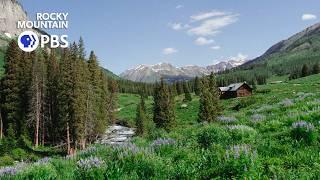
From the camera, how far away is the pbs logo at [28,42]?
277 ft

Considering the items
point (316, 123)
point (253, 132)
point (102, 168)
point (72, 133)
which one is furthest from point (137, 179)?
point (72, 133)

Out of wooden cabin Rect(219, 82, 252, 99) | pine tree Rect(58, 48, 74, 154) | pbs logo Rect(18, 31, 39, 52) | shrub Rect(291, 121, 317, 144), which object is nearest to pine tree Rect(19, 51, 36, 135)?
pbs logo Rect(18, 31, 39, 52)

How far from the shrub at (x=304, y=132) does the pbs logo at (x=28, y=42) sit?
77575 millimetres

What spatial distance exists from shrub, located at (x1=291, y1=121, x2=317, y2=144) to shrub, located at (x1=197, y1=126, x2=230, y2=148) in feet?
6.02

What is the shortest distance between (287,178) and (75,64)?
208ft

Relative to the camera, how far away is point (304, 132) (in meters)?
11.0

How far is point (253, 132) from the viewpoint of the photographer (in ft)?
41.7

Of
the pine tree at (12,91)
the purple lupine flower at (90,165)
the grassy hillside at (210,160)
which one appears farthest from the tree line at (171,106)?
the purple lupine flower at (90,165)

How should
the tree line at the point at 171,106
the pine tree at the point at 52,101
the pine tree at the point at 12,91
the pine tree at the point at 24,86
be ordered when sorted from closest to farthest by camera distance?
the tree line at the point at 171,106, the pine tree at the point at 12,91, the pine tree at the point at 24,86, the pine tree at the point at 52,101

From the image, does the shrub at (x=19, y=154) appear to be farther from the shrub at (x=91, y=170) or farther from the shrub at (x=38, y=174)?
the shrub at (x=91, y=170)

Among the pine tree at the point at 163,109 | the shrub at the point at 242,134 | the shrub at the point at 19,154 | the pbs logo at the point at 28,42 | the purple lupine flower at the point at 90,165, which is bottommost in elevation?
the shrub at the point at 19,154

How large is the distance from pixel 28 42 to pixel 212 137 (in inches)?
3302

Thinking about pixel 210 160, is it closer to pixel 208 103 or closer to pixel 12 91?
pixel 208 103

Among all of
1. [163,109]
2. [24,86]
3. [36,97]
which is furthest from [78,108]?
[163,109]
